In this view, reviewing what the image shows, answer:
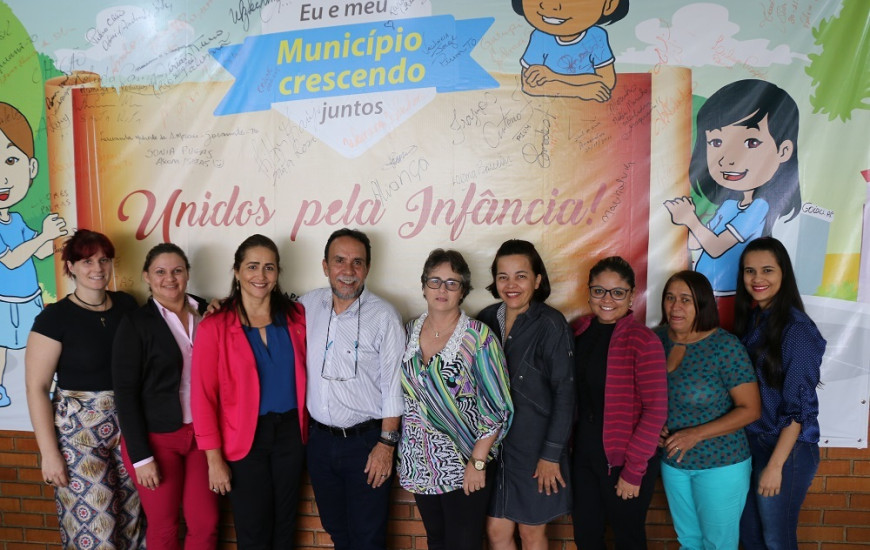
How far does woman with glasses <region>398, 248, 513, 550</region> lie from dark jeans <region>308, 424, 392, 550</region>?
0.21 metres

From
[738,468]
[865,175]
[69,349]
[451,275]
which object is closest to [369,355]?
[451,275]

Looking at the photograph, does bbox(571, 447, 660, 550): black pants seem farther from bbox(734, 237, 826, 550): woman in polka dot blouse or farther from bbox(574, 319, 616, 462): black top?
bbox(734, 237, 826, 550): woman in polka dot blouse

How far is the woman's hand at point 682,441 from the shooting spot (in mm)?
1993

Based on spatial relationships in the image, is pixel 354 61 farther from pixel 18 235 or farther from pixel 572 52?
pixel 18 235

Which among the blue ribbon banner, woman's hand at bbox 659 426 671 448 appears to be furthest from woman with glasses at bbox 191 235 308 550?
woman's hand at bbox 659 426 671 448

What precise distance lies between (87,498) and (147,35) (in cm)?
218

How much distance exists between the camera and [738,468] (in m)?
2.02

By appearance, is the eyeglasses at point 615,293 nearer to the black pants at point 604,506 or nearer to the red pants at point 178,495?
the black pants at point 604,506

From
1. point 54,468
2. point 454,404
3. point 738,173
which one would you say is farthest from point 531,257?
point 54,468

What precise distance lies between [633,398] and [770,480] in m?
0.67

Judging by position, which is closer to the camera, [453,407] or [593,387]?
[453,407]

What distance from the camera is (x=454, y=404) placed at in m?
1.92

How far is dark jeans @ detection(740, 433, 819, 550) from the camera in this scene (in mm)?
2061

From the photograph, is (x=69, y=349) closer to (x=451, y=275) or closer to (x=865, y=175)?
(x=451, y=275)
